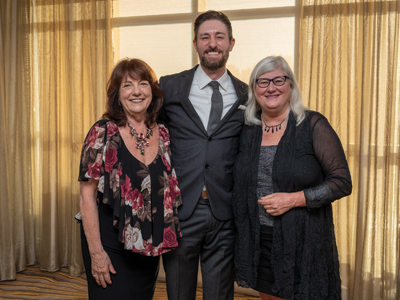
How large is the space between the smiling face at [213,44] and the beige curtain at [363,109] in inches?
45.4

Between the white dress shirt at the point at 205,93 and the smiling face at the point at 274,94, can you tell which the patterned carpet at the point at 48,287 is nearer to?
the white dress shirt at the point at 205,93

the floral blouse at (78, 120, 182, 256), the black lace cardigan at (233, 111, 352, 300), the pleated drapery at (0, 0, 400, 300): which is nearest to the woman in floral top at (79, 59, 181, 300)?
the floral blouse at (78, 120, 182, 256)

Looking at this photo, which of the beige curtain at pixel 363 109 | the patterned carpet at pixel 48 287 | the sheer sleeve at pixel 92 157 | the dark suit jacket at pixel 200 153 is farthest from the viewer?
the patterned carpet at pixel 48 287

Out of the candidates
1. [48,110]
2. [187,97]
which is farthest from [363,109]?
[48,110]

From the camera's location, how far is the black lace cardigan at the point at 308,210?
163 cm

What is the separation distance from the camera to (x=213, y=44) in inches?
76.0

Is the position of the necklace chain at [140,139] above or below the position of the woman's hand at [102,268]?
above

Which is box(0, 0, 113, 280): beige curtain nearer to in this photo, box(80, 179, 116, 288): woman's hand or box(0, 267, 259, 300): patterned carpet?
box(0, 267, 259, 300): patterned carpet

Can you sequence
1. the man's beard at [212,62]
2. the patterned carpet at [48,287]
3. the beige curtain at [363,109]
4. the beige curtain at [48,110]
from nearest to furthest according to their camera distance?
1. the man's beard at [212,62]
2. the beige curtain at [363,109]
3. the patterned carpet at [48,287]
4. the beige curtain at [48,110]

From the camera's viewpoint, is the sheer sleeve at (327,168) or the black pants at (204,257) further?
the black pants at (204,257)

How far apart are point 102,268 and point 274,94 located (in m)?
1.15

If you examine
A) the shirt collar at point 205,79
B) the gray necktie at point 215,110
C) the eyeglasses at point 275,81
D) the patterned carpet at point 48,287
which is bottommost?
the patterned carpet at point 48,287

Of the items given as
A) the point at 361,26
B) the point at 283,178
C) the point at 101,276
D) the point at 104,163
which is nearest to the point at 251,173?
the point at 283,178

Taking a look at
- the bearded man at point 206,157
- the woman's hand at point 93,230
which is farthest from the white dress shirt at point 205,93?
the woman's hand at point 93,230
